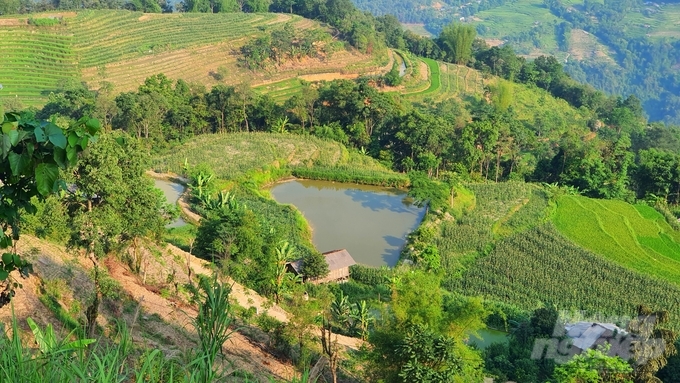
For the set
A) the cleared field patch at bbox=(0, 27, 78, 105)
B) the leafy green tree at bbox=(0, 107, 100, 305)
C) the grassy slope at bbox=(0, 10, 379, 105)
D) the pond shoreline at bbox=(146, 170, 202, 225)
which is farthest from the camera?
the grassy slope at bbox=(0, 10, 379, 105)

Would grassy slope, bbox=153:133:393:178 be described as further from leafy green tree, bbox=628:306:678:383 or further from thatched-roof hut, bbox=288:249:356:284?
leafy green tree, bbox=628:306:678:383

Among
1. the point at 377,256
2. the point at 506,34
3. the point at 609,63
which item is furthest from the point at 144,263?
the point at 506,34

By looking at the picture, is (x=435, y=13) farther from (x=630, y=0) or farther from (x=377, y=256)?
(x=377, y=256)

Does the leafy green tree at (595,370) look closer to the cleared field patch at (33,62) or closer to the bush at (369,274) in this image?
the bush at (369,274)

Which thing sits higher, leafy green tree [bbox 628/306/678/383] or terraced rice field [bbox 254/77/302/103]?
leafy green tree [bbox 628/306/678/383]

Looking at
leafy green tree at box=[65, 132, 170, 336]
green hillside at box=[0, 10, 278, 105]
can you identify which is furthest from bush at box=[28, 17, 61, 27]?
leafy green tree at box=[65, 132, 170, 336]

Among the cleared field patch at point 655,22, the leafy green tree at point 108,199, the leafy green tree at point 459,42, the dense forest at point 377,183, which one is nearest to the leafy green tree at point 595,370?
the dense forest at point 377,183
